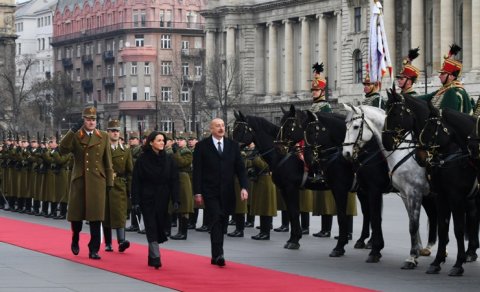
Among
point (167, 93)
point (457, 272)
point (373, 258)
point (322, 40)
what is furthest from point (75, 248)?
point (167, 93)

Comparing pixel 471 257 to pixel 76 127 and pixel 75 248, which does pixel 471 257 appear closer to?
pixel 75 248

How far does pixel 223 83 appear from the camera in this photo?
396 ft

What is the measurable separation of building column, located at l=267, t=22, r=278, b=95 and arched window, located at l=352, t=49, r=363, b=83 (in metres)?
19.7

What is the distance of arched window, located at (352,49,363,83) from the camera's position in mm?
104775

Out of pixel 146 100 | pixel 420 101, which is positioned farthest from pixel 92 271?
pixel 146 100

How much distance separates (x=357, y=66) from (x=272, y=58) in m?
20.0

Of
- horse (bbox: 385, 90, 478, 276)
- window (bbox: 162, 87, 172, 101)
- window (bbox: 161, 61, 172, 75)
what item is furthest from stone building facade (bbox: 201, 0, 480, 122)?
horse (bbox: 385, 90, 478, 276)

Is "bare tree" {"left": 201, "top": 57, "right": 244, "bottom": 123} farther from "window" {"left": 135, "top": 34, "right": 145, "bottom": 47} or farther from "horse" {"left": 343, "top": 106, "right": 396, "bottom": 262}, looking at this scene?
"horse" {"left": 343, "top": 106, "right": 396, "bottom": 262}

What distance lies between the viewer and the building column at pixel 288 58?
122 m

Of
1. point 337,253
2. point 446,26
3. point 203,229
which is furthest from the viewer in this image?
point 446,26

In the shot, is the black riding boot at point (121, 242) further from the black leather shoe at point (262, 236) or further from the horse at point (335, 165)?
the black leather shoe at point (262, 236)

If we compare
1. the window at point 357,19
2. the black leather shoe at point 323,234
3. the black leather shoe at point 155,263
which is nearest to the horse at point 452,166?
the black leather shoe at point 155,263

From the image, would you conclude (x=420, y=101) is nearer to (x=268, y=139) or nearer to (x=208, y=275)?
(x=208, y=275)

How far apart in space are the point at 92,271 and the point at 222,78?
327ft
